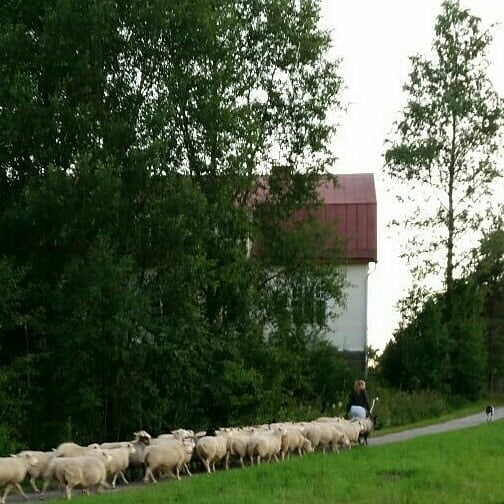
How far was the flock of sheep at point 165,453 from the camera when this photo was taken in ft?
47.4

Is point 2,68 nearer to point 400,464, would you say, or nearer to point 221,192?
point 221,192

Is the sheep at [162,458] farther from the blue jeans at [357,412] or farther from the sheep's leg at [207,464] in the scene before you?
the blue jeans at [357,412]

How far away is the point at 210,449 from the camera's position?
17516 millimetres

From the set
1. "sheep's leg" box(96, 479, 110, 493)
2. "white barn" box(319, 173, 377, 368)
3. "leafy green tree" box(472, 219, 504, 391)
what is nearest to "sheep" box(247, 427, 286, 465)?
"sheep's leg" box(96, 479, 110, 493)

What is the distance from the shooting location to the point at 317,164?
2831 cm

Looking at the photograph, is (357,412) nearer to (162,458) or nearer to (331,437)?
(331,437)

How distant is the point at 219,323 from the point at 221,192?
3.78 meters

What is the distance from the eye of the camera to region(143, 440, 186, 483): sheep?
53.3 ft

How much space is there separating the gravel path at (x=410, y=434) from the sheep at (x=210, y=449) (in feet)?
5.08

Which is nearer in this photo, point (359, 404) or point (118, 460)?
point (118, 460)

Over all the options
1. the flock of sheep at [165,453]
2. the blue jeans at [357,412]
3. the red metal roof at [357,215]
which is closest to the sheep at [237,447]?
the flock of sheep at [165,453]

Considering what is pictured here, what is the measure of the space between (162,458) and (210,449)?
1.49m

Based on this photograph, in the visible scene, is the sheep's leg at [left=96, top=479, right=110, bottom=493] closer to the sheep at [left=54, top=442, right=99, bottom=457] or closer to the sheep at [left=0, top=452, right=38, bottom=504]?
the sheep at [left=54, top=442, right=99, bottom=457]

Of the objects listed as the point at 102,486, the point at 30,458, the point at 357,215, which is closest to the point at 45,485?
the point at 30,458
